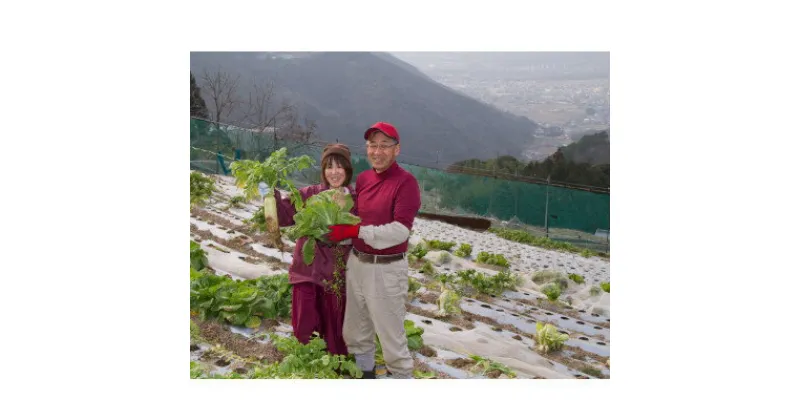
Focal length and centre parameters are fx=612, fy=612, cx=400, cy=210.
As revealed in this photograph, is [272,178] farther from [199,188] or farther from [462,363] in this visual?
[462,363]

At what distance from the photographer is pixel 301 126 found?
15.4ft

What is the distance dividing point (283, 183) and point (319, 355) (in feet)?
3.98

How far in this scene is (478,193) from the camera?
482cm

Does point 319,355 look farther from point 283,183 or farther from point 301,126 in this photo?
point 301,126

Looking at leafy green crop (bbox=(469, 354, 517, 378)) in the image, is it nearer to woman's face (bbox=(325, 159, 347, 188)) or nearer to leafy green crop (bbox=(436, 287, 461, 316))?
leafy green crop (bbox=(436, 287, 461, 316))

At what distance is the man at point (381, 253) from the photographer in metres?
4.03

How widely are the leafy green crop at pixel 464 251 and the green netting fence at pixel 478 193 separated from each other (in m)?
0.26

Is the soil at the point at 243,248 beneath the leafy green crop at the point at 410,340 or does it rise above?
above

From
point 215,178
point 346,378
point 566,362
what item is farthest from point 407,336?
point 215,178

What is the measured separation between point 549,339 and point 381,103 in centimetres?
215

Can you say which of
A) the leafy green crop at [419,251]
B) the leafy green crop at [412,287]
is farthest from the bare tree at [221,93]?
the leafy green crop at [412,287]

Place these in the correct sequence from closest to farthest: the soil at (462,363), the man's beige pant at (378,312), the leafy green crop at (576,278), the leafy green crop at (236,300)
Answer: the man's beige pant at (378,312) → the soil at (462,363) → the leafy green crop at (236,300) → the leafy green crop at (576,278)

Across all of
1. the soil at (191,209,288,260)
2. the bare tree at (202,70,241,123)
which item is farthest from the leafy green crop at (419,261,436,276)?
the bare tree at (202,70,241,123)

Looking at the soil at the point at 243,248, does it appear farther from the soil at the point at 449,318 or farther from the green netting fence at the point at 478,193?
the soil at the point at 449,318
